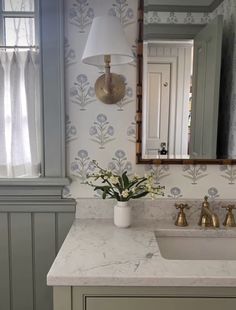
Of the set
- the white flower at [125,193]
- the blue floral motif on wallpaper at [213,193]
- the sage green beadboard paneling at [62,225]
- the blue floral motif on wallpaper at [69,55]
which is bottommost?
the sage green beadboard paneling at [62,225]

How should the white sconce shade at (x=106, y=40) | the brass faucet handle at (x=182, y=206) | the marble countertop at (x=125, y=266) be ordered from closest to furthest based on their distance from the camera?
the marble countertop at (x=125, y=266), the white sconce shade at (x=106, y=40), the brass faucet handle at (x=182, y=206)

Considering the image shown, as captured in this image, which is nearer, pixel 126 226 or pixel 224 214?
pixel 126 226

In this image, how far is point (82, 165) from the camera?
1.53m

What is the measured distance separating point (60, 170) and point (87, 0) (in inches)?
32.0

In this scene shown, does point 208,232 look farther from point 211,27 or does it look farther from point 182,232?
point 211,27

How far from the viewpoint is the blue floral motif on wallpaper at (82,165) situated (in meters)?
1.52

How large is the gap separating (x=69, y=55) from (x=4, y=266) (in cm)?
110

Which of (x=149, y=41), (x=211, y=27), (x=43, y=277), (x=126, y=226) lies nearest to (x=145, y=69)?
(x=149, y=41)

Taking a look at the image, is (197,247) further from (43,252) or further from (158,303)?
(43,252)

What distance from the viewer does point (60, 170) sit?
1.51m

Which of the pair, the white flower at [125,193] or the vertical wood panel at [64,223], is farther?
the vertical wood panel at [64,223]

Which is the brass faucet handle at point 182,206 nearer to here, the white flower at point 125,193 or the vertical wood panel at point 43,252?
the white flower at point 125,193

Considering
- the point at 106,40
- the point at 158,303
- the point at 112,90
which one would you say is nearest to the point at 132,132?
the point at 112,90

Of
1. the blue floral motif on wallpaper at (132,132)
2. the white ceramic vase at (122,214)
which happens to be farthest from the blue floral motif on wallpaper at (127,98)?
the white ceramic vase at (122,214)
